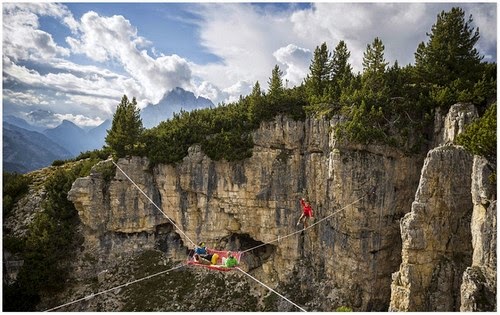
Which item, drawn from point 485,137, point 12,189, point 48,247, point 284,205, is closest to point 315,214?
point 284,205

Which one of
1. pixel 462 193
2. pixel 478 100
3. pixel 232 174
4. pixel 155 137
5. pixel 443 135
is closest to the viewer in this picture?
pixel 462 193

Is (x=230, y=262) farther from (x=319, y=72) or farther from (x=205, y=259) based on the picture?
(x=319, y=72)

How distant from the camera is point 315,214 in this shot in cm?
4181

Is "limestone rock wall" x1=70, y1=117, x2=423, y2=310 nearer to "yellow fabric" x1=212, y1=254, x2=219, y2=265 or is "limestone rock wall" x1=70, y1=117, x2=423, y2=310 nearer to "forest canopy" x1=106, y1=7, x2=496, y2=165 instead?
"forest canopy" x1=106, y1=7, x2=496, y2=165

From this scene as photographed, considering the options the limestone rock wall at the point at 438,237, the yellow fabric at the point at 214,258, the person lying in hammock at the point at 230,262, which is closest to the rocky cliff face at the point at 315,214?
the limestone rock wall at the point at 438,237

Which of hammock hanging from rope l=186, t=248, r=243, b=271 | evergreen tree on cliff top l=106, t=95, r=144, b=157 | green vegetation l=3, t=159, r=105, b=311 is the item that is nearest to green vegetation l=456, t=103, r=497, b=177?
hammock hanging from rope l=186, t=248, r=243, b=271

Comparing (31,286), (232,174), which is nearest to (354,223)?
(232,174)

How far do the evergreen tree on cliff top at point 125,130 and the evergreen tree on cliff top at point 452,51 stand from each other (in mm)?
34076

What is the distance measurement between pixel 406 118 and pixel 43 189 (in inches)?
1865

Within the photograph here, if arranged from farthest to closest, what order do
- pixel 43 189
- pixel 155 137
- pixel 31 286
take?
1. pixel 43 189
2. pixel 155 137
3. pixel 31 286

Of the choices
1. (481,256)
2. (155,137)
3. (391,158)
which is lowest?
(481,256)

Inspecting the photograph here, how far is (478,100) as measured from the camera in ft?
99.9

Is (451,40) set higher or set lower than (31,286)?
higher

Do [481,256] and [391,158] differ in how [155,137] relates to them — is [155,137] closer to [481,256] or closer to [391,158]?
[391,158]
